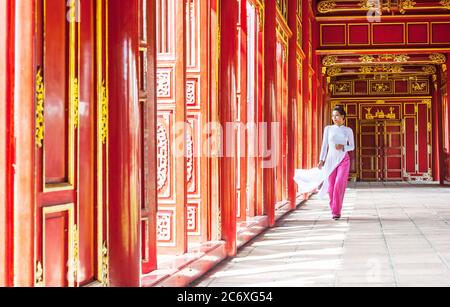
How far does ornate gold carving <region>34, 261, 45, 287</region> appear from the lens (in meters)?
2.44

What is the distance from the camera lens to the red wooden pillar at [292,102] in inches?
409

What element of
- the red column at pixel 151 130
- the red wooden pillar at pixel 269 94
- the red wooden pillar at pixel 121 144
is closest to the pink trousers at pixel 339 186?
the red wooden pillar at pixel 269 94

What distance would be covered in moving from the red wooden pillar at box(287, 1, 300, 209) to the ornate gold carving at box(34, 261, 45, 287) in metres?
7.86

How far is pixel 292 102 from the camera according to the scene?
10516mm

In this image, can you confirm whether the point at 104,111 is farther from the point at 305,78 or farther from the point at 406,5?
the point at 406,5

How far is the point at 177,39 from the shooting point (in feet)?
16.5

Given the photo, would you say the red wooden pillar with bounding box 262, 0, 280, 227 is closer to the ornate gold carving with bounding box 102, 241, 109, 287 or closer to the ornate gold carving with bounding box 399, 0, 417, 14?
the ornate gold carving with bounding box 102, 241, 109, 287

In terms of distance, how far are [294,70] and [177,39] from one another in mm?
5759

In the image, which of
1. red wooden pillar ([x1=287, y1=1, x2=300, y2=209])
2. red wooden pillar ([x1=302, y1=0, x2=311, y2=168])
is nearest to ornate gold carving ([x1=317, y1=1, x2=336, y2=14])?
red wooden pillar ([x1=302, y1=0, x2=311, y2=168])

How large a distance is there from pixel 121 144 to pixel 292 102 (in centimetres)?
739

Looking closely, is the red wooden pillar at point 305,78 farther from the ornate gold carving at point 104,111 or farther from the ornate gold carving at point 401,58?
the ornate gold carving at point 104,111

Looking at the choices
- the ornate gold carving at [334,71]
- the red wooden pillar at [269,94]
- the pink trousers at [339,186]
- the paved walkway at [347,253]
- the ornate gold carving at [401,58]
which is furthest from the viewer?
the ornate gold carving at [334,71]

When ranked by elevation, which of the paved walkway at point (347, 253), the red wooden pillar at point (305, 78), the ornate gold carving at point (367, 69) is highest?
the ornate gold carving at point (367, 69)

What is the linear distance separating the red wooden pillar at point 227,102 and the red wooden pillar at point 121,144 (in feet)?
8.01
